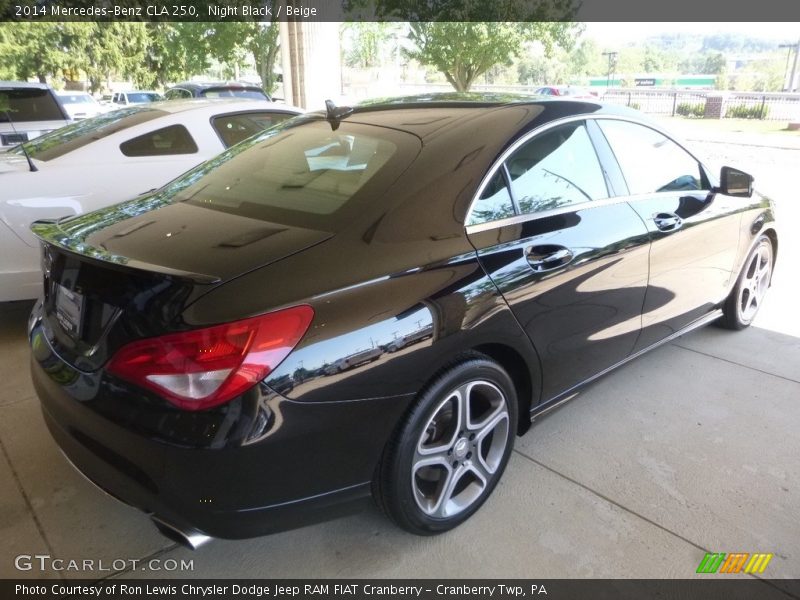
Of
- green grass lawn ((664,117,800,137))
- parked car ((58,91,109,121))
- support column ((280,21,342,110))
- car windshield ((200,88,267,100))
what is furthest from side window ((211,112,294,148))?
green grass lawn ((664,117,800,137))

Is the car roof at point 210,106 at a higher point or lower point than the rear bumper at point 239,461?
higher

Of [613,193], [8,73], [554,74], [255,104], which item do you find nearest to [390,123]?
[613,193]

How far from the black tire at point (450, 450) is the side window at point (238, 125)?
3298 millimetres

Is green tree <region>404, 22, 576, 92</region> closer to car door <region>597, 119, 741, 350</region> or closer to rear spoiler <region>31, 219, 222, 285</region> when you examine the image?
car door <region>597, 119, 741, 350</region>

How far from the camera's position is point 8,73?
11.4m

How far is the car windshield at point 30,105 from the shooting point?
7.10m

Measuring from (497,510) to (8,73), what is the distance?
42.1ft

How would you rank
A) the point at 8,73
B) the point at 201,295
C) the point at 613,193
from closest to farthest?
the point at 201,295 < the point at 613,193 < the point at 8,73

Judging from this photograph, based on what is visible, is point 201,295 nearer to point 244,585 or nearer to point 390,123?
point 244,585

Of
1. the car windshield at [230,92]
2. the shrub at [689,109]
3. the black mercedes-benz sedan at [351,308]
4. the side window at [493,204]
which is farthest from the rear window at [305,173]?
the shrub at [689,109]

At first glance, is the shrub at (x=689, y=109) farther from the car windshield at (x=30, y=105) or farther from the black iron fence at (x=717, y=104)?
the car windshield at (x=30, y=105)

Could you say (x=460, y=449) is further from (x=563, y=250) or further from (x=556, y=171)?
(x=556, y=171)

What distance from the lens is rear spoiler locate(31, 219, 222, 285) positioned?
1.81m

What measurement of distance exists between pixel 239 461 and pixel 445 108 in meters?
1.78
